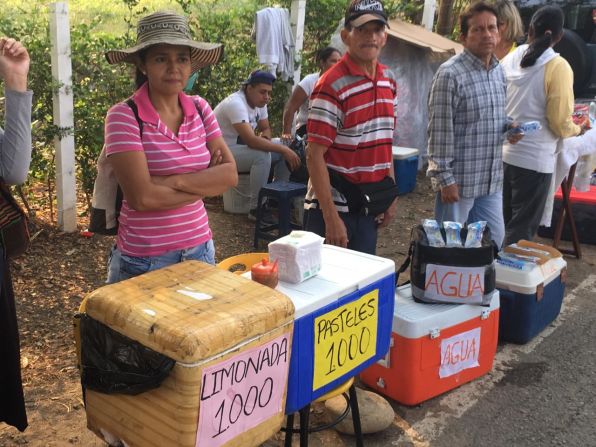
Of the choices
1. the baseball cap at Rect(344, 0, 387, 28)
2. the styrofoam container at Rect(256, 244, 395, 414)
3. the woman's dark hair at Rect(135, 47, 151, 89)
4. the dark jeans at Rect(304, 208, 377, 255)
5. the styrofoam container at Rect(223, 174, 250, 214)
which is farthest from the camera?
the styrofoam container at Rect(223, 174, 250, 214)

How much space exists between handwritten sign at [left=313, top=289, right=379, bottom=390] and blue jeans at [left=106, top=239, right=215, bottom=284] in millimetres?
639

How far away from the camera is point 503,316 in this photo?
4020 mm

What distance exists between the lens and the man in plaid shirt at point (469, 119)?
11.7 feet

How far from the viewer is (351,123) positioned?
302 cm

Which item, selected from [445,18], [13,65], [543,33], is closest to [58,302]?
[13,65]

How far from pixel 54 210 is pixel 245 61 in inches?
98.0

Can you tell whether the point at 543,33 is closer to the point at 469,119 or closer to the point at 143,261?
the point at 469,119

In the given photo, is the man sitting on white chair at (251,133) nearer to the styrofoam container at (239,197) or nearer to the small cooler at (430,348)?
the styrofoam container at (239,197)

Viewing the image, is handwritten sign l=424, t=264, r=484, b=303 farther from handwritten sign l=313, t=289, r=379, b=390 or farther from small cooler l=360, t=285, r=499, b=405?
handwritten sign l=313, t=289, r=379, b=390

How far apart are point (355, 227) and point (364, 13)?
103 cm

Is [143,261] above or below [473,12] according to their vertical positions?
below

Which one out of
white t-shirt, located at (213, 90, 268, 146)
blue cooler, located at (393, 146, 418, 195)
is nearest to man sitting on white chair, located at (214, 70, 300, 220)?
white t-shirt, located at (213, 90, 268, 146)

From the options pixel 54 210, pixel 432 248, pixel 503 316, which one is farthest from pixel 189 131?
pixel 54 210

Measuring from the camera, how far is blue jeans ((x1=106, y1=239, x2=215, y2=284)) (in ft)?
8.00
